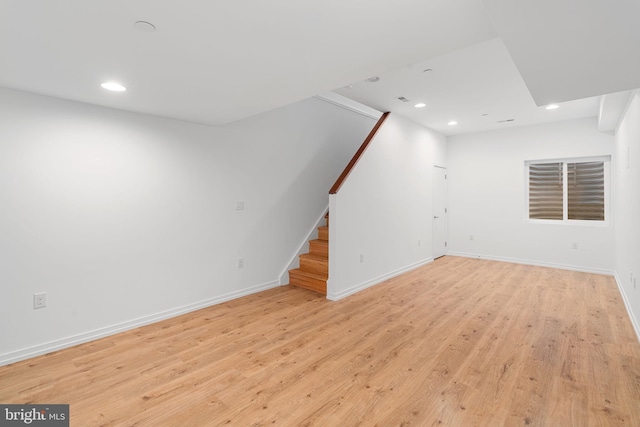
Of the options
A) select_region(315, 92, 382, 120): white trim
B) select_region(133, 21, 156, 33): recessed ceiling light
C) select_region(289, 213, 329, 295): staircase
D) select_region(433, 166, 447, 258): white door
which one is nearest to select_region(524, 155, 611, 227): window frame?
select_region(433, 166, 447, 258): white door

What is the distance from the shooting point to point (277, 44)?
1.72m

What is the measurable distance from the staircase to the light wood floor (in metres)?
0.43

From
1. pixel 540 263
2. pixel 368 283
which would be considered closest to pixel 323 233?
pixel 368 283

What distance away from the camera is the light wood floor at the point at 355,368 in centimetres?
184

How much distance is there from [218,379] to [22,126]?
2.47 m

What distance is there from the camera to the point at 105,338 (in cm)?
284

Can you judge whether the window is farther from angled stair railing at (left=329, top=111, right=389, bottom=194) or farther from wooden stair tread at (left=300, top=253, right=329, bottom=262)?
wooden stair tread at (left=300, top=253, right=329, bottom=262)

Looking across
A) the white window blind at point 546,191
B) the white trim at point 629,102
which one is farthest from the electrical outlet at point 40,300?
the white window blind at point 546,191

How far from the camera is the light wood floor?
1.84m

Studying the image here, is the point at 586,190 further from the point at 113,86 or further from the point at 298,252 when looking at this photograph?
the point at 113,86

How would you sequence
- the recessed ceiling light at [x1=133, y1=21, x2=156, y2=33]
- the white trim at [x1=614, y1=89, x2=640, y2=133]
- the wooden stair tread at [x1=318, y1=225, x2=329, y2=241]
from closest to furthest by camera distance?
the recessed ceiling light at [x1=133, y1=21, x2=156, y2=33] < the white trim at [x1=614, y1=89, x2=640, y2=133] < the wooden stair tread at [x1=318, y1=225, x2=329, y2=241]

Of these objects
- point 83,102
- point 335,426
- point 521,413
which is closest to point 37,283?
point 83,102

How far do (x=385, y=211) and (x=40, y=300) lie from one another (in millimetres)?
4105

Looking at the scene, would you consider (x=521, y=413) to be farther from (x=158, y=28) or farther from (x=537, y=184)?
(x=537, y=184)
